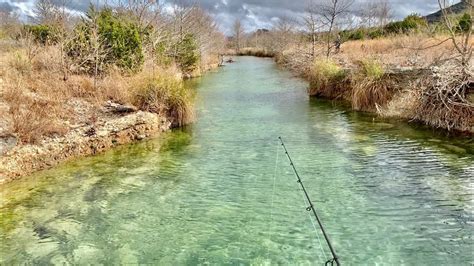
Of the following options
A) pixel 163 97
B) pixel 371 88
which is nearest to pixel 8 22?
pixel 163 97

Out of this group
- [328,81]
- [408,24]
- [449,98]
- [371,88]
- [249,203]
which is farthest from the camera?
[408,24]

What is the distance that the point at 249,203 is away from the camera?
23.8 ft

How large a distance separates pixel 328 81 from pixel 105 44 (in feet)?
34.6

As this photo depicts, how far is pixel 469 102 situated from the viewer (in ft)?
38.6

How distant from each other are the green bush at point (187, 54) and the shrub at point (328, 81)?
14.0 m

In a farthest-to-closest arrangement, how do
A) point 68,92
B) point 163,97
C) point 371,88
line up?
point 371,88
point 163,97
point 68,92

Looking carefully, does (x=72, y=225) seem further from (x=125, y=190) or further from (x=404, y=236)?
(x=404, y=236)

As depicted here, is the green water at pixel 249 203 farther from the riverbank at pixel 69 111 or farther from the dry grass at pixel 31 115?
the dry grass at pixel 31 115

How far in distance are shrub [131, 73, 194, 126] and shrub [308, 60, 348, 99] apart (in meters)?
8.21

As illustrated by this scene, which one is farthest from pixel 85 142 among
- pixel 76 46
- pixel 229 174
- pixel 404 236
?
pixel 404 236

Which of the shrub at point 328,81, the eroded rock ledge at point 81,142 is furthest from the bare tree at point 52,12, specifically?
the shrub at point 328,81

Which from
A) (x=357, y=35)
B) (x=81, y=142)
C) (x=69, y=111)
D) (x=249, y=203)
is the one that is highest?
(x=357, y=35)

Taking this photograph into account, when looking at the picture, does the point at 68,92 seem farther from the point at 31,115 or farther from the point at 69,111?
the point at 31,115

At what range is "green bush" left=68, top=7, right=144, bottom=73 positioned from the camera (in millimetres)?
15898
